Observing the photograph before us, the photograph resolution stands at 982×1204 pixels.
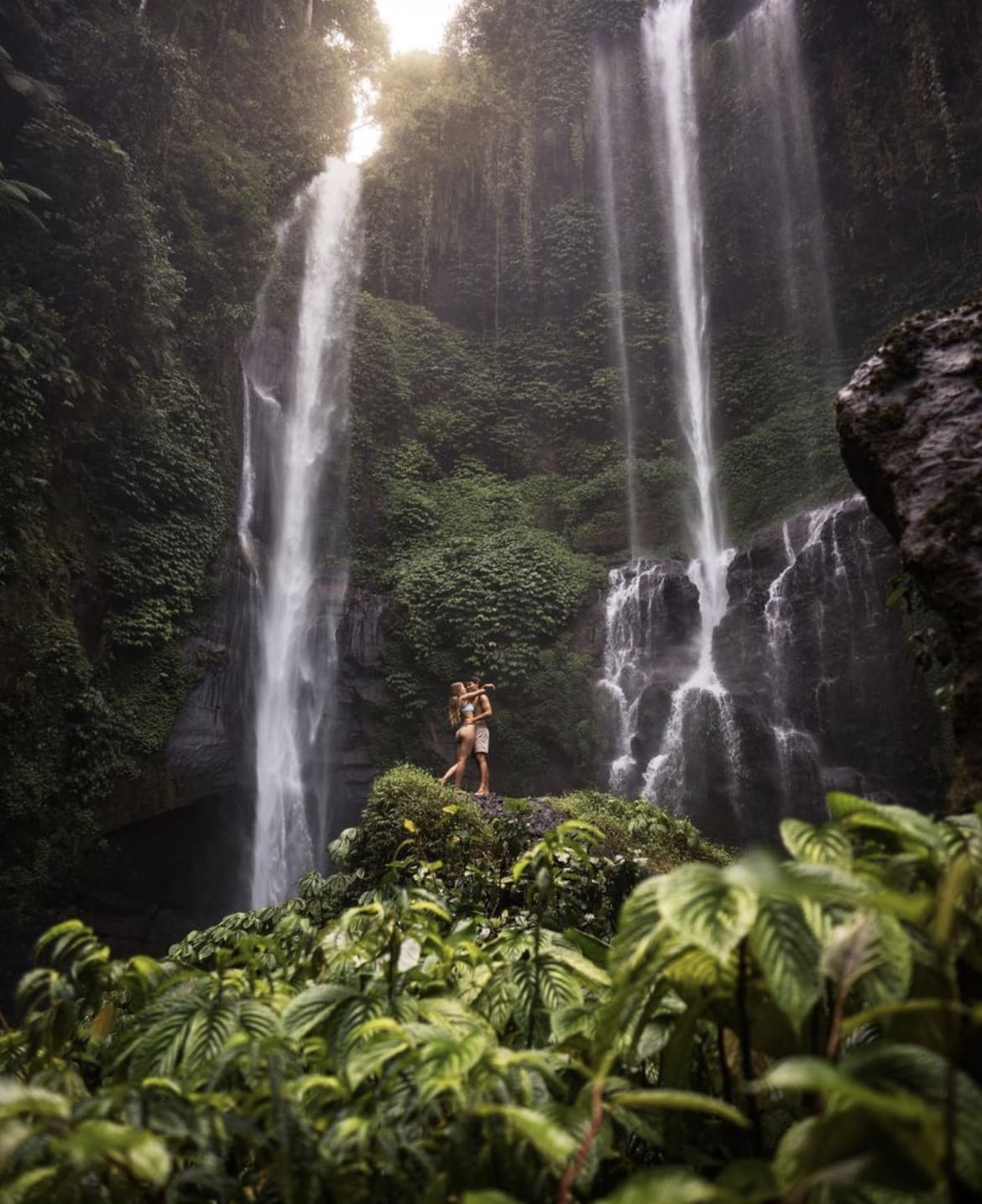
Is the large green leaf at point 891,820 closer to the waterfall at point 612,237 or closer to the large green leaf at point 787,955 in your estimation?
the large green leaf at point 787,955

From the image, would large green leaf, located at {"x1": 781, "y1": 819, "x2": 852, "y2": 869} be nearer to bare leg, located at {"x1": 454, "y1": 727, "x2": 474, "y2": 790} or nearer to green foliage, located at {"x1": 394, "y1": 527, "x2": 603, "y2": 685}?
bare leg, located at {"x1": 454, "y1": 727, "x2": 474, "y2": 790}

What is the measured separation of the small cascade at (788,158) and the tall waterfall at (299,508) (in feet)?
34.8

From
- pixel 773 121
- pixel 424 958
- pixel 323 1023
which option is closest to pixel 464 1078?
pixel 323 1023

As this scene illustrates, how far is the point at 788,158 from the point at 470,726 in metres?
16.8

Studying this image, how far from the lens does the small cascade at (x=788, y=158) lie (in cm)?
1616

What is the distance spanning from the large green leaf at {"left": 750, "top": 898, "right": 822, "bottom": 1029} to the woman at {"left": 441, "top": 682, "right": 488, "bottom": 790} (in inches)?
287

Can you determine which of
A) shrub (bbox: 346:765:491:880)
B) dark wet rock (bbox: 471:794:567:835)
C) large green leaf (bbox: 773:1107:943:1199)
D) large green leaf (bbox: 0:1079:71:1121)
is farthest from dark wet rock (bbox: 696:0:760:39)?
large green leaf (bbox: 0:1079:71:1121)

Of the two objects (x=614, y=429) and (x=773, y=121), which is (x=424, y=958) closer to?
(x=614, y=429)

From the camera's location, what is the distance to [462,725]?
8.74 metres

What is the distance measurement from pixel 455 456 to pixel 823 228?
10499 mm

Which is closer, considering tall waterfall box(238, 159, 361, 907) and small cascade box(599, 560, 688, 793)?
small cascade box(599, 560, 688, 793)

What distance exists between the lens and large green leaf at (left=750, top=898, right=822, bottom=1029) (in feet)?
3.04

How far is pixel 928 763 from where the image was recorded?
32.6 feet

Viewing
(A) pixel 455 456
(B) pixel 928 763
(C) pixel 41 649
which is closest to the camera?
(C) pixel 41 649
